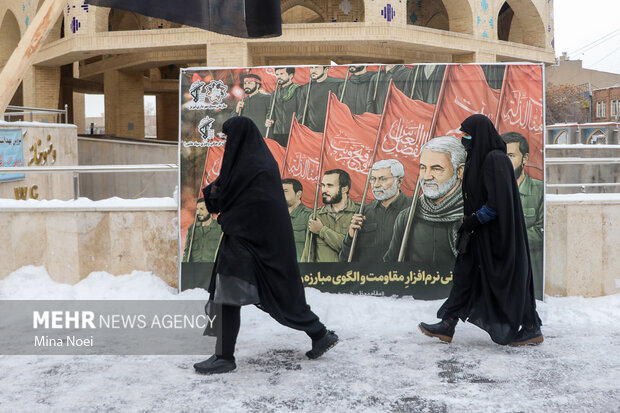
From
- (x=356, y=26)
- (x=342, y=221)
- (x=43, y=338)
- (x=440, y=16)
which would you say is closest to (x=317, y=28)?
(x=356, y=26)

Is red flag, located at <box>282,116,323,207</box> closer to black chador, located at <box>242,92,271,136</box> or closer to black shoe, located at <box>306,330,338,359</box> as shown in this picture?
black chador, located at <box>242,92,271,136</box>

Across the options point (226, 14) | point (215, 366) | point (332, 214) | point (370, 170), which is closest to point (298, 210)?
point (332, 214)

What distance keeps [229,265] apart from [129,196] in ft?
42.2

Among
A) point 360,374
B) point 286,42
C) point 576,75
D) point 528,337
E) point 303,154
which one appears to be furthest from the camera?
point 576,75

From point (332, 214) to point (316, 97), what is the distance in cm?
97

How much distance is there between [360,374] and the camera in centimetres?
368

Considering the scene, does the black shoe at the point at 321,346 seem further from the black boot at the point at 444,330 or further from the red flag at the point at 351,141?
the red flag at the point at 351,141

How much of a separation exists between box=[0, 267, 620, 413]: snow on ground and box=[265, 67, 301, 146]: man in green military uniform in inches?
57.7

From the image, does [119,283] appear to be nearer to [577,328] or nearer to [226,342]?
[226,342]

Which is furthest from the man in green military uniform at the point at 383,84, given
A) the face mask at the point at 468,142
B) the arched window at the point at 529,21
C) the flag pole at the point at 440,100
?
the arched window at the point at 529,21

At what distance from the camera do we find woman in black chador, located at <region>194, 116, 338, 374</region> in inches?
146

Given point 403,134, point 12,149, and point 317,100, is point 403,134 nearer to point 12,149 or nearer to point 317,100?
point 317,100

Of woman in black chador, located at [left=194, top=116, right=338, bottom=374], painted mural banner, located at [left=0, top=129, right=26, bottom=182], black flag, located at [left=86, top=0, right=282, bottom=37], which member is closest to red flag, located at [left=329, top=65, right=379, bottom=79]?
black flag, located at [left=86, top=0, right=282, bottom=37]

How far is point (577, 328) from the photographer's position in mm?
4703
